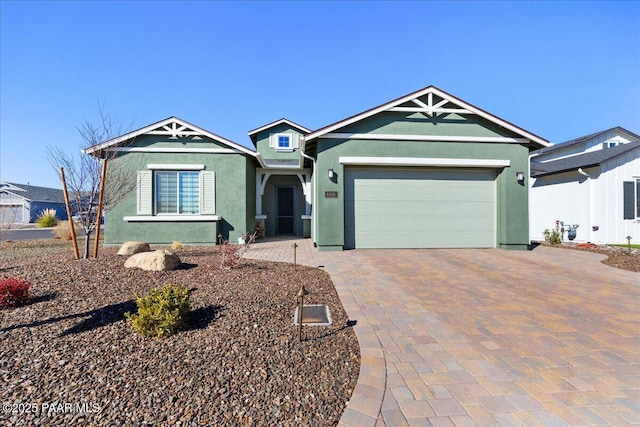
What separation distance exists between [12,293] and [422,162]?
10.0m

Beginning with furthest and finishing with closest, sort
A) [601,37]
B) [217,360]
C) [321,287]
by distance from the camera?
[601,37], [321,287], [217,360]

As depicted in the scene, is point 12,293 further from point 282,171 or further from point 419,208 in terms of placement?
point 282,171

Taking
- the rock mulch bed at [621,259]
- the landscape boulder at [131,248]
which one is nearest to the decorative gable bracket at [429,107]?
the rock mulch bed at [621,259]

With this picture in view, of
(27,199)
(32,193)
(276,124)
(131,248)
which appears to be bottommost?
(131,248)

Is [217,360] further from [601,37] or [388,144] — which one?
[601,37]

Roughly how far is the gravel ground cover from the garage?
557cm

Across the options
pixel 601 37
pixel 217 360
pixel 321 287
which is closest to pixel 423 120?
pixel 601 37

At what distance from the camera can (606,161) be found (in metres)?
11.6

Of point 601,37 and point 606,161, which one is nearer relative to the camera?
point 601,37

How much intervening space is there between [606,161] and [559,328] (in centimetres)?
1225

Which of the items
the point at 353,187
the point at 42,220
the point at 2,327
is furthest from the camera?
the point at 42,220

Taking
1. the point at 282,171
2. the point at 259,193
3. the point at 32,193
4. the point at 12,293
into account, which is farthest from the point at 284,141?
the point at 32,193

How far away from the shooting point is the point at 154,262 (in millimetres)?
5852

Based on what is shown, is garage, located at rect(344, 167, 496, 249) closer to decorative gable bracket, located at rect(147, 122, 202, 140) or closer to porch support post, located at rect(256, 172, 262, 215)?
porch support post, located at rect(256, 172, 262, 215)
